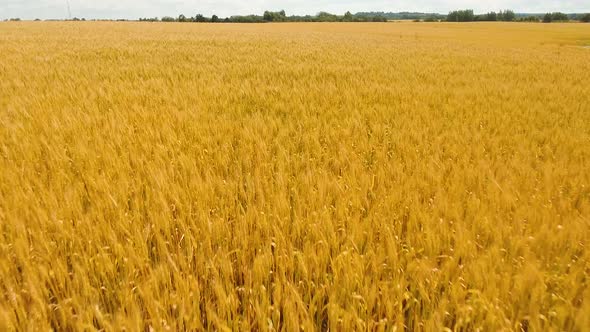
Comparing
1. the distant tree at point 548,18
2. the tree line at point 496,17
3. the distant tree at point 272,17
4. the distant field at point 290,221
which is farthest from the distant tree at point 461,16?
the distant field at point 290,221

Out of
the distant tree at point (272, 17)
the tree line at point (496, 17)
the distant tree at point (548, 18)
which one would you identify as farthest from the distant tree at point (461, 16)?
the distant tree at point (272, 17)

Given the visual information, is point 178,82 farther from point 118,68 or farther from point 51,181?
point 51,181

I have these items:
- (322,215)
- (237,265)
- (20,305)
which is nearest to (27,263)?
(20,305)

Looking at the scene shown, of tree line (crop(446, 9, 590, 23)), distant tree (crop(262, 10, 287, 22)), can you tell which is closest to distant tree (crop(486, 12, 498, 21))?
tree line (crop(446, 9, 590, 23))

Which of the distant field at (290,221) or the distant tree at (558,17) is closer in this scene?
the distant field at (290,221)

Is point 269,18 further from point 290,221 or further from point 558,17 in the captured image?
point 290,221

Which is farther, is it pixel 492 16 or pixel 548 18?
pixel 492 16

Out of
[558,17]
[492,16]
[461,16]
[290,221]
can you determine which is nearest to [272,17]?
[461,16]

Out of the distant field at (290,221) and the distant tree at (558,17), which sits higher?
the distant tree at (558,17)

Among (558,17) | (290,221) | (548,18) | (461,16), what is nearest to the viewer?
(290,221)

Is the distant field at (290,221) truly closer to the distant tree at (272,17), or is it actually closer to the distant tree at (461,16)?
the distant tree at (272,17)

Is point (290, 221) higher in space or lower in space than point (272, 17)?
lower

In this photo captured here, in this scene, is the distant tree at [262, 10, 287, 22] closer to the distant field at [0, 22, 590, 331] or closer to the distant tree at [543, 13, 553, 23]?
the distant tree at [543, 13, 553, 23]

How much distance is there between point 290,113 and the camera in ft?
11.6
